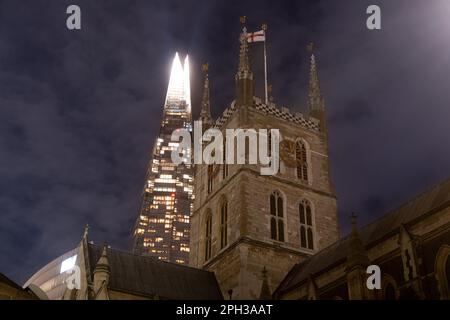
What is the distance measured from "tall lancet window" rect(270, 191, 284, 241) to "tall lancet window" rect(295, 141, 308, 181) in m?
3.25

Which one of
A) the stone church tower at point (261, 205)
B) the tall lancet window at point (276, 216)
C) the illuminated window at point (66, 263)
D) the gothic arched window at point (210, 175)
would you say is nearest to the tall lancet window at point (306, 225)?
the stone church tower at point (261, 205)

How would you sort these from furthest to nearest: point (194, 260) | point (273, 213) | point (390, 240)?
point (194, 260)
point (273, 213)
point (390, 240)

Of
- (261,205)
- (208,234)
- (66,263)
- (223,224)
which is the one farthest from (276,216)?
(66,263)

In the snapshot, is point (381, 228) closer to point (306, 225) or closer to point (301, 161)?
point (306, 225)

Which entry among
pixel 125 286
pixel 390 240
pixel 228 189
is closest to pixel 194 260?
pixel 228 189

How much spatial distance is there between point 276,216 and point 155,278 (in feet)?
33.5

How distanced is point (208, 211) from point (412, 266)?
2278 cm

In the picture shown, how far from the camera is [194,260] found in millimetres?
48281

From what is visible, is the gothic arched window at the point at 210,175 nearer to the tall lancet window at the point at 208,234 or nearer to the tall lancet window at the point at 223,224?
the tall lancet window at the point at 208,234

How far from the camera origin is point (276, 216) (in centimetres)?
4416

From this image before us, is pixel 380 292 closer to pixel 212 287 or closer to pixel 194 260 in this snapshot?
pixel 212 287

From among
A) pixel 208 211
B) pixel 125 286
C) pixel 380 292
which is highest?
pixel 208 211

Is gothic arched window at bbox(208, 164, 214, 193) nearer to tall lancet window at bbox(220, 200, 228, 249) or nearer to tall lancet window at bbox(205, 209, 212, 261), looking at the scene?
tall lancet window at bbox(205, 209, 212, 261)

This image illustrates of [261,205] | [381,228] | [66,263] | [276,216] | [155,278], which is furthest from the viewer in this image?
[66,263]
